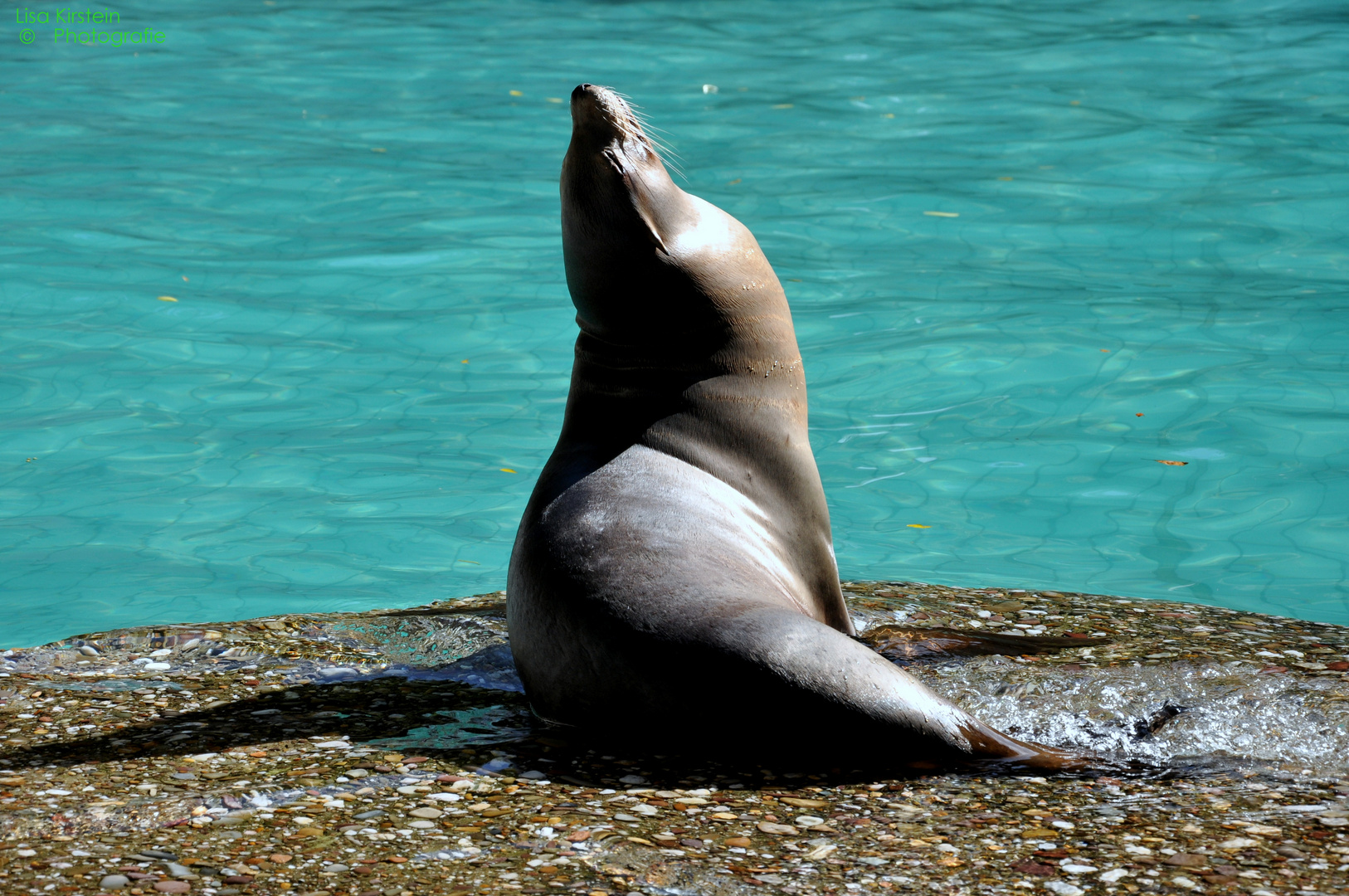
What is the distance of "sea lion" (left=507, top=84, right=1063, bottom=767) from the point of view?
3439 millimetres

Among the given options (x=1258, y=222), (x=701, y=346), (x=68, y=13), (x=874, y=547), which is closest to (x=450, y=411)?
(x=874, y=547)

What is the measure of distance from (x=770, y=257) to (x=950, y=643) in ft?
19.1

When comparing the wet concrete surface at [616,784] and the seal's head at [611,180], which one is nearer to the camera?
the wet concrete surface at [616,784]

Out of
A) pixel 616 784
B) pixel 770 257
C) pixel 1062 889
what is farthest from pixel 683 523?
pixel 770 257

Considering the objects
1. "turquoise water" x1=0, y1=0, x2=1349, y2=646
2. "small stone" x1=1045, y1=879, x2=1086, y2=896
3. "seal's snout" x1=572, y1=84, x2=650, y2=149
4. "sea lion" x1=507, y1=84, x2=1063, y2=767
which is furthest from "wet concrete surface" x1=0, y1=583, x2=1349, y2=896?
"turquoise water" x1=0, y1=0, x2=1349, y2=646

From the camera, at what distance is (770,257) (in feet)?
32.4

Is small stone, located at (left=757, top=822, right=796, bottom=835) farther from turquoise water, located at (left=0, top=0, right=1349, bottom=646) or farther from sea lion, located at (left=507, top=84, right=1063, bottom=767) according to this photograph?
turquoise water, located at (left=0, top=0, right=1349, bottom=646)

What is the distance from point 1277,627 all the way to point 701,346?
2.07 m

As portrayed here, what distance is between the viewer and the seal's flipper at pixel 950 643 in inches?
167

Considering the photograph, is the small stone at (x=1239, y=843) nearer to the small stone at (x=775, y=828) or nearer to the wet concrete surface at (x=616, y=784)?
the wet concrete surface at (x=616, y=784)

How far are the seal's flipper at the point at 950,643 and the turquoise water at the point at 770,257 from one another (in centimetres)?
174

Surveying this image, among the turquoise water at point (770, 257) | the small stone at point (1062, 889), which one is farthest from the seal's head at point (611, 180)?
the turquoise water at point (770, 257)

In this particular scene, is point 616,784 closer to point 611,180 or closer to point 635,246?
point 635,246

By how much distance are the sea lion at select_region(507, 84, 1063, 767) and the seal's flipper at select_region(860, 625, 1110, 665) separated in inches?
5.3
